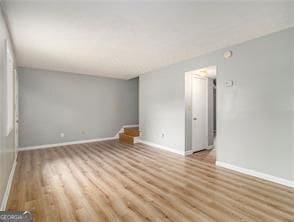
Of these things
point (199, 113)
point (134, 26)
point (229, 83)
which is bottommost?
Result: point (199, 113)

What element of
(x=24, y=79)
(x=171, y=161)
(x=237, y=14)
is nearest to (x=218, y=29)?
(x=237, y=14)

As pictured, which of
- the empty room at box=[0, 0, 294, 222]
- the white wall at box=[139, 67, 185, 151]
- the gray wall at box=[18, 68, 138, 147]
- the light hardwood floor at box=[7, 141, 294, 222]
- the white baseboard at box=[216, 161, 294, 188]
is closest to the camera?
the light hardwood floor at box=[7, 141, 294, 222]

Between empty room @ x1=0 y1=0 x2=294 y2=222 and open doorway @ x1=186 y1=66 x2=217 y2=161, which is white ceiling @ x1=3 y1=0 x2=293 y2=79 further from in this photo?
open doorway @ x1=186 y1=66 x2=217 y2=161

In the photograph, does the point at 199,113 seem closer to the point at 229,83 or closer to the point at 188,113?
the point at 188,113

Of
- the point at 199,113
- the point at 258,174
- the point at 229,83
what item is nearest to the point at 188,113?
the point at 199,113

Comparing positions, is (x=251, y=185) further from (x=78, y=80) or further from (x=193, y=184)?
(x=78, y=80)

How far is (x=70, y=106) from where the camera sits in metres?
5.81

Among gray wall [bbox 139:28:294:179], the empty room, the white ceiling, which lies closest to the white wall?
the empty room

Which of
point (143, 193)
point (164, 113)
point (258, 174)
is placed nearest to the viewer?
point (143, 193)

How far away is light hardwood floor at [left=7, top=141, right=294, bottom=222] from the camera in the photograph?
196 centimetres

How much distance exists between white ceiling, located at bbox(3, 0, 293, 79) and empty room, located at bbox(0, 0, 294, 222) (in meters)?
0.02

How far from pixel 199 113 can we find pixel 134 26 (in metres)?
3.16

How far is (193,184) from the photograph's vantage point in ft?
9.03

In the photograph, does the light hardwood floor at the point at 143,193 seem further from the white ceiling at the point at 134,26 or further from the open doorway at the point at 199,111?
the white ceiling at the point at 134,26
